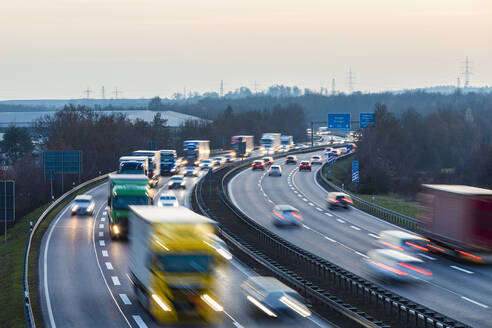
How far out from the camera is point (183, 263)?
1902cm

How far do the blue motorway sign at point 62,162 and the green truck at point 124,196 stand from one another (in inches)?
1084

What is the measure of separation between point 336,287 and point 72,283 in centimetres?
1037

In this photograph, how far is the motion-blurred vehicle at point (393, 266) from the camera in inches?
1106

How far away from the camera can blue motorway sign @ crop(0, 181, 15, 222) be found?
36938 millimetres

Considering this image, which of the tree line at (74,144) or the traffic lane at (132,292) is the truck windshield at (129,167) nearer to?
the traffic lane at (132,292)

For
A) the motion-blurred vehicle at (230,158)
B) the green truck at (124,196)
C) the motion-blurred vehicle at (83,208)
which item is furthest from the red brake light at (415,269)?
the motion-blurred vehicle at (230,158)

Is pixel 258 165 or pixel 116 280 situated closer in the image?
pixel 116 280

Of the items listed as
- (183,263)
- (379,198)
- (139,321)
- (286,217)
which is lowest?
(379,198)

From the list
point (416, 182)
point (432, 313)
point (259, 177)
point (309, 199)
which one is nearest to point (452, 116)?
point (416, 182)

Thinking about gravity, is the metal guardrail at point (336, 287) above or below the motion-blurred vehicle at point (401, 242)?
below

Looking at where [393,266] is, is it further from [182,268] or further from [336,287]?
[182,268]

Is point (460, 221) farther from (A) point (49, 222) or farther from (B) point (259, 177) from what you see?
(B) point (259, 177)

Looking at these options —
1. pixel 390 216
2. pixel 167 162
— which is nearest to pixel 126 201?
pixel 390 216

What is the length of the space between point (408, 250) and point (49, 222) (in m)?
25.3
